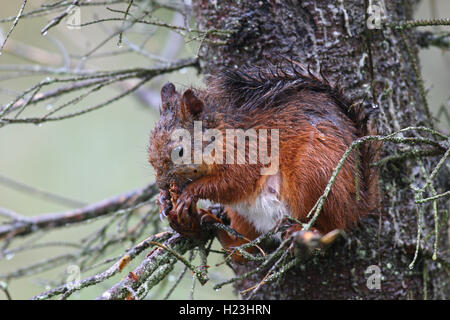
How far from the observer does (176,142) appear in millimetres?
1765

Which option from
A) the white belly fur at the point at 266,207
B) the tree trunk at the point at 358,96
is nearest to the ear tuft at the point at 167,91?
Result: the tree trunk at the point at 358,96

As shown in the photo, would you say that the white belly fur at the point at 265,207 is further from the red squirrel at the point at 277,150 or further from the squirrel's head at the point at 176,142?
the squirrel's head at the point at 176,142

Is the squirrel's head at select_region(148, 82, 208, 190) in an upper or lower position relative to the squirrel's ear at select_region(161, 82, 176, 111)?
lower

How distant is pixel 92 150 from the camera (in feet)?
19.5

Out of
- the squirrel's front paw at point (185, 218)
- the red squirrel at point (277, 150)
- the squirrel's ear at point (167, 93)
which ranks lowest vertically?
the squirrel's front paw at point (185, 218)

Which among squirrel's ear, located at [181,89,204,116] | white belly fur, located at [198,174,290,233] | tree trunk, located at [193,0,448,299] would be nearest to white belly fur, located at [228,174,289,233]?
white belly fur, located at [198,174,290,233]

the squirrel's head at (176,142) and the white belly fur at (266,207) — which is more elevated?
the squirrel's head at (176,142)

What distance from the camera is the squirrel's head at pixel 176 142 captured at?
175cm

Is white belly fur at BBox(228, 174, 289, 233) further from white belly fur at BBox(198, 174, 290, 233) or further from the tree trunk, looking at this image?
the tree trunk

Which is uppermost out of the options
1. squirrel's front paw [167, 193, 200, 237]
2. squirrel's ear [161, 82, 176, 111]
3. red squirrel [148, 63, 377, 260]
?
squirrel's ear [161, 82, 176, 111]

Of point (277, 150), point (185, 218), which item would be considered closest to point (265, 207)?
point (277, 150)

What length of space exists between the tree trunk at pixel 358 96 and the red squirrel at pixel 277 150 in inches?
3.5

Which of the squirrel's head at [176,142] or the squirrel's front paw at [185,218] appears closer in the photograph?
the squirrel's front paw at [185,218]

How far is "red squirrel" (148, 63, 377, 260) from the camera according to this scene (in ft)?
5.58
